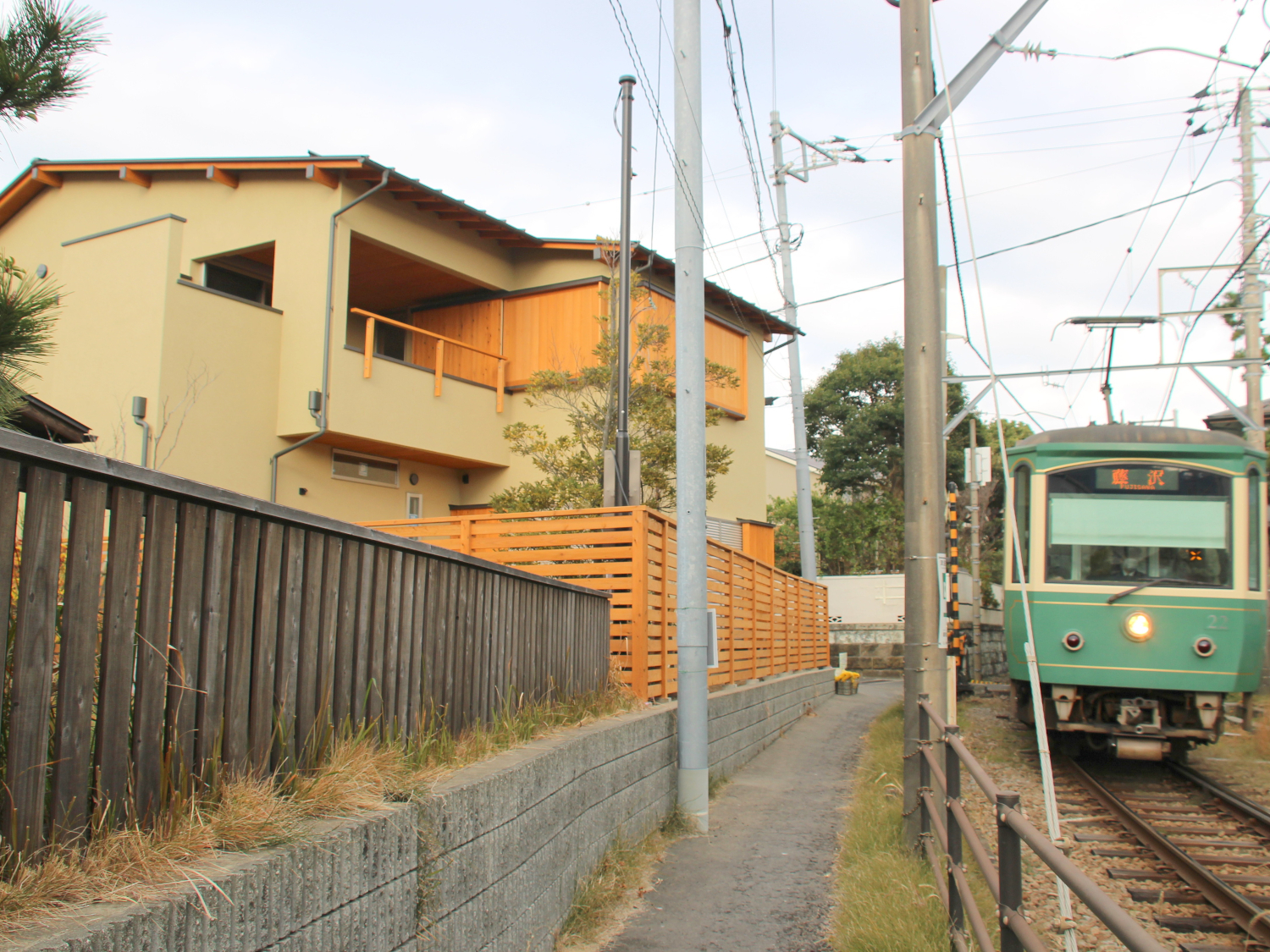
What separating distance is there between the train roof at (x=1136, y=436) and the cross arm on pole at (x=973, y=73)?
3967mm

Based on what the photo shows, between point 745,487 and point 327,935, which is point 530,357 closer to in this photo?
point 745,487

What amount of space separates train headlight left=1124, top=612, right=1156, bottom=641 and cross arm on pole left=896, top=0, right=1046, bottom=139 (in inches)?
205

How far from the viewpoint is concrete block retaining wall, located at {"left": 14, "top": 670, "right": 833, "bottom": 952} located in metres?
2.33

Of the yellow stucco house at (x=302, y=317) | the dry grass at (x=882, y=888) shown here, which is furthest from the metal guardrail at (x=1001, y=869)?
the yellow stucco house at (x=302, y=317)

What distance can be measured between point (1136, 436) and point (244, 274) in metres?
12.5

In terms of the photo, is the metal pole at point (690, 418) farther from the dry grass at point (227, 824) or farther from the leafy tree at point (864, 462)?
the leafy tree at point (864, 462)

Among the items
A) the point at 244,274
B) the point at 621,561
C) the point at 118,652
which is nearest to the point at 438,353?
the point at 244,274

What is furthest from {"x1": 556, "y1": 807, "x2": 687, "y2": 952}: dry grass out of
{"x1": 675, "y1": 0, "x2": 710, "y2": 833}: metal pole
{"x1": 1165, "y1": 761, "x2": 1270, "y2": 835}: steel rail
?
{"x1": 1165, "y1": 761, "x2": 1270, "y2": 835}: steel rail

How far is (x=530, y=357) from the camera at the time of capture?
16.1 metres

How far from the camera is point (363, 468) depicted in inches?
568

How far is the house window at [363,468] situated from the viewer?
551 inches

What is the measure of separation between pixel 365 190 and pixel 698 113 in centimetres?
681

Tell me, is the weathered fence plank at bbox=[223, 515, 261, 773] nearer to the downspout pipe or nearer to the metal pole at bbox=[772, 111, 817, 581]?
the downspout pipe

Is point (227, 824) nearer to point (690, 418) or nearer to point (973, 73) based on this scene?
point (690, 418)
